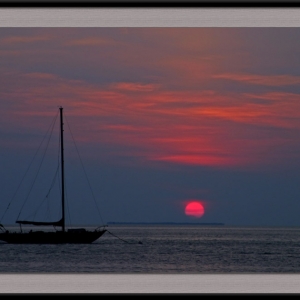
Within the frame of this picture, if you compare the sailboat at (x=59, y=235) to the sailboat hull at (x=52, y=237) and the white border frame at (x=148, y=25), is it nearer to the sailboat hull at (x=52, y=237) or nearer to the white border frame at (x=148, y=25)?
the sailboat hull at (x=52, y=237)

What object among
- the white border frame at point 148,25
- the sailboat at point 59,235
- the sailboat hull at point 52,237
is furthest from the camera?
the sailboat hull at point 52,237

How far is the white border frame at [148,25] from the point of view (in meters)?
11.2

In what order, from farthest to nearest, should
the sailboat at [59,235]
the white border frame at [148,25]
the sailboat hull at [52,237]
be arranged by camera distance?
1. the sailboat hull at [52,237]
2. the sailboat at [59,235]
3. the white border frame at [148,25]

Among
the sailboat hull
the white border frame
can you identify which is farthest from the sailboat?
the white border frame

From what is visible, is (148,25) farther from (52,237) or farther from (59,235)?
(52,237)

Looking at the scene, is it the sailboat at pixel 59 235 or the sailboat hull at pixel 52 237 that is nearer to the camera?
the sailboat at pixel 59 235

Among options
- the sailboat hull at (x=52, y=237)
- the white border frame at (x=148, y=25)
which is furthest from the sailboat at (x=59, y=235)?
the white border frame at (x=148, y=25)

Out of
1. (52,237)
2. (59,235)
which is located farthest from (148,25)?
(52,237)

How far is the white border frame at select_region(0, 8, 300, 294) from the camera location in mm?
11188

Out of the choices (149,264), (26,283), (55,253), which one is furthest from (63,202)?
(26,283)

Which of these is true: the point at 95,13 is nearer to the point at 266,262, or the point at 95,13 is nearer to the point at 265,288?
the point at 265,288

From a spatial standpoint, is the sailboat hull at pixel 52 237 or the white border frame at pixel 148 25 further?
the sailboat hull at pixel 52 237

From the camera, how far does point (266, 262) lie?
30188 mm

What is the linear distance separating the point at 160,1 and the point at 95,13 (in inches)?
40.4
